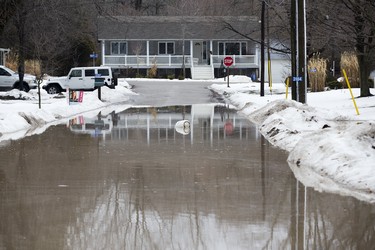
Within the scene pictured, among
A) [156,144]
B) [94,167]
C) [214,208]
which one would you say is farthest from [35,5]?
[214,208]

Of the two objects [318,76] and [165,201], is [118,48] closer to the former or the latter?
[318,76]

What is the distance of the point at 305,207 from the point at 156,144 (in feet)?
28.3

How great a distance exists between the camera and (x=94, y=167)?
14.5 m

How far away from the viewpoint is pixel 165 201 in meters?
10.8

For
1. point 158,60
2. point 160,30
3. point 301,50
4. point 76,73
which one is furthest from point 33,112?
point 160,30

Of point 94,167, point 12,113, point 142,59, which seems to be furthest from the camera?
point 142,59

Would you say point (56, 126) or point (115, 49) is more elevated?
point (115, 49)

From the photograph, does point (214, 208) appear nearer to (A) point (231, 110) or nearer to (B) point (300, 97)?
(B) point (300, 97)

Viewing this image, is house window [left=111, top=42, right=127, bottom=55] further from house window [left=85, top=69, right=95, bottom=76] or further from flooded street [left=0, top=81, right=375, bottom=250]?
flooded street [left=0, top=81, right=375, bottom=250]

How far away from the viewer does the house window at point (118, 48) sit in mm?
84875

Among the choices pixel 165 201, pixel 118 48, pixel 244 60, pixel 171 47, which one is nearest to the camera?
pixel 165 201

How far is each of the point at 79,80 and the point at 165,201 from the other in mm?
41409

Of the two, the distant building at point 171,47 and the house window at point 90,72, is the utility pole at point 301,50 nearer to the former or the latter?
the house window at point 90,72

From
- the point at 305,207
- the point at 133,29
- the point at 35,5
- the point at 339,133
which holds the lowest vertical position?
the point at 305,207
